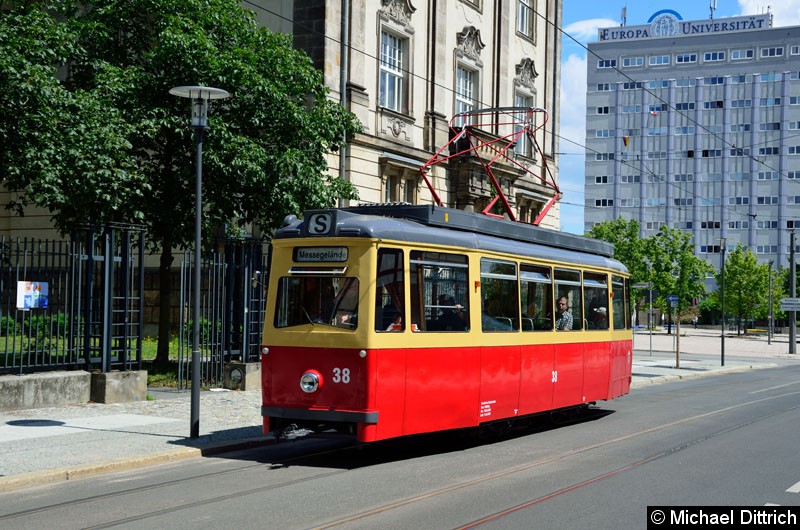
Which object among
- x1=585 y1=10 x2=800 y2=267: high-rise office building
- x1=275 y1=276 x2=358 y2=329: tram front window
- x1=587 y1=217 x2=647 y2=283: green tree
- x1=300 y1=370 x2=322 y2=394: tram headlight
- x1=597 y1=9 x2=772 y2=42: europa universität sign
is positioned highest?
x1=597 y1=9 x2=772 y2=42: europa universität sign

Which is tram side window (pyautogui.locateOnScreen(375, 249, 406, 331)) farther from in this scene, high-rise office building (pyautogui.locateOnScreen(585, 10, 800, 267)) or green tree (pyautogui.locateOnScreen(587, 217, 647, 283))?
high-rise office building (pyautogui.locateOnScreen(585, 10, 800, 267))

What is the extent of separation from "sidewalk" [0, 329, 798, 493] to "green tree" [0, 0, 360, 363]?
4.61 meters

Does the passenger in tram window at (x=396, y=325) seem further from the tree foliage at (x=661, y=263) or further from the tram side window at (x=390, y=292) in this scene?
the tree foliage at (x=661, y=263)

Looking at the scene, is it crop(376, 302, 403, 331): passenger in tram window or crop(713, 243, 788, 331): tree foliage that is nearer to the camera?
crop(376, 302, 403, 331): passenger in tram window

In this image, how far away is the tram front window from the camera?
1127 cm

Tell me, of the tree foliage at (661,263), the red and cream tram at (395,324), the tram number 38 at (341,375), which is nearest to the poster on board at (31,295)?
the red and cream tram at (395,324)

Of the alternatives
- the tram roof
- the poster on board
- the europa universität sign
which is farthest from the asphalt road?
the europa universität sign

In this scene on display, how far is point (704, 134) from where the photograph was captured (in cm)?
11131

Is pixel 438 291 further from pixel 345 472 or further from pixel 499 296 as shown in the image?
pixel 345 472

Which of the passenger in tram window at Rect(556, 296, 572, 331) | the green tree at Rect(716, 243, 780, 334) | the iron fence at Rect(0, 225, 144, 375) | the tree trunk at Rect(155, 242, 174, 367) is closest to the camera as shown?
the passenger in tram window at Rect(556, 296, 572, 331)

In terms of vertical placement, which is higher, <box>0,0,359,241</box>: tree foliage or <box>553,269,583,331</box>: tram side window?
<box>0,0,359,241</box>: tree foliage

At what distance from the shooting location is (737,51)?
114 metres

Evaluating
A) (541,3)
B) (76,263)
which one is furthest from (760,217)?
(76,263)

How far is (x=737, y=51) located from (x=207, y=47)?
105404 millimetres
